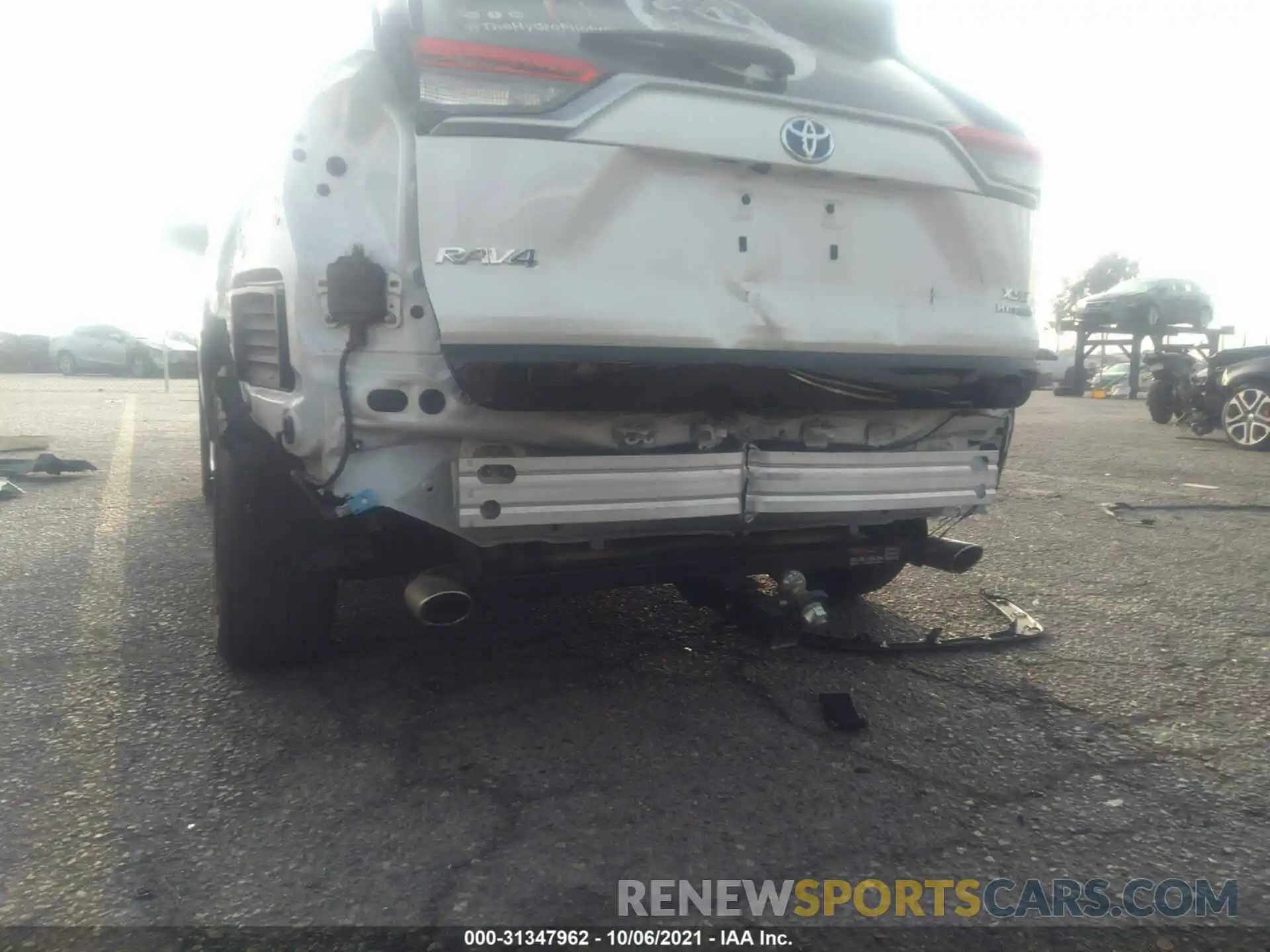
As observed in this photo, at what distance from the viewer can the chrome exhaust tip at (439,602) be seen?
8.95 feet

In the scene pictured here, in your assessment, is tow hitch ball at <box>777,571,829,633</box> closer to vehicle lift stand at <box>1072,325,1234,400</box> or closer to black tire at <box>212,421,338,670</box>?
black tire at <box>212,421,338,670</box>

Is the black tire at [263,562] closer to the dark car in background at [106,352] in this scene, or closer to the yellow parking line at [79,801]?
the yellow parking line at [79,801]

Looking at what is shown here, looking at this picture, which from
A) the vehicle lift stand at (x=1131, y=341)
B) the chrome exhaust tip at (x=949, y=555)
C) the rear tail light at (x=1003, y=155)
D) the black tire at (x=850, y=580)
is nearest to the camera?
the rear tail light at (x=1003, y=155)

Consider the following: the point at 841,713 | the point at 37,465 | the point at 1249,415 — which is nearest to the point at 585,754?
the point at 841,713

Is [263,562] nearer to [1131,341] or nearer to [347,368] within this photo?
[347,368]

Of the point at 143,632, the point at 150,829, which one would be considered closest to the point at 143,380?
the point at 143,632

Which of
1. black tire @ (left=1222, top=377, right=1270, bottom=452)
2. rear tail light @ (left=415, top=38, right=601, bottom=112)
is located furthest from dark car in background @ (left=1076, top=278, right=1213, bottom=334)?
rear tail light @ (left=415, top=38, right=601, bottom=112)

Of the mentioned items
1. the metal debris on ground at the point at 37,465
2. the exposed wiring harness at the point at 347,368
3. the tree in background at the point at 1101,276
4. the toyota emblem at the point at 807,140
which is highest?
the tree in background at the point at 1101,276

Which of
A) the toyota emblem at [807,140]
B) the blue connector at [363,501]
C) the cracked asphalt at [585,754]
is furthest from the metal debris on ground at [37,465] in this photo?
the toyota emblem at [807,140]

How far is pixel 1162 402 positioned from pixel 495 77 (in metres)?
15.3

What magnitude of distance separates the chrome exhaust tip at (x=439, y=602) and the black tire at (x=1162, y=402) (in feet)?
49.5

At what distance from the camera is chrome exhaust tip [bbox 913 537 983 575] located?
3.43 meters

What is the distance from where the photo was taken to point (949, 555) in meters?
3.43

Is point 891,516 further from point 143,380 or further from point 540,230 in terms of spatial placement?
point 143,380
